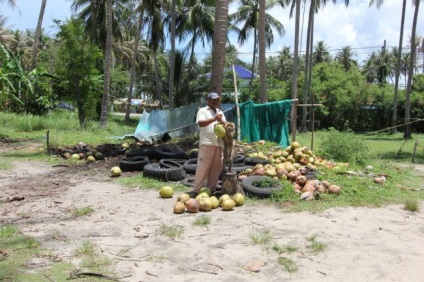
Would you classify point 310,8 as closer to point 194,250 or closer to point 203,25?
point 203,25

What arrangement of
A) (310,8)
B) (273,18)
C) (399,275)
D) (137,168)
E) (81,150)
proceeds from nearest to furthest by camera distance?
1. (399,275)
2. (137,168)
3. (81,150)
4. (310,8)
5. (273,18)

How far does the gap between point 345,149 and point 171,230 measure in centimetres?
652

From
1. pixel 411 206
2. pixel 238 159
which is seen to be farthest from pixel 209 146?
pixel 411 206

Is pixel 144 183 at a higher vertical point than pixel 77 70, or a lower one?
lower

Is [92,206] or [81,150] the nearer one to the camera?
[92,206]

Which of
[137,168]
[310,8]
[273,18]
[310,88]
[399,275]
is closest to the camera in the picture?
[399,275]

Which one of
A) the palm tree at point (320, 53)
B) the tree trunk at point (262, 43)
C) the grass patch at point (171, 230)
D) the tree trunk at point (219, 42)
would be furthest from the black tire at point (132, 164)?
the palm tree at point (320, 53)

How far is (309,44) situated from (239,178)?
69.7ft

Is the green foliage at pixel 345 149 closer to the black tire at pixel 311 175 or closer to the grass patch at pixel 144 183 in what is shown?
the black tire at pixel 311 175

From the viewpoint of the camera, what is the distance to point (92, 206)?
6.62 meters

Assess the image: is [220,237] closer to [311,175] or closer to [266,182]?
[266,182]

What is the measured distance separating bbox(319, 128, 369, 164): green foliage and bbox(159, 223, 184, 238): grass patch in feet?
20.4

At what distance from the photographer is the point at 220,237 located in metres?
5.14

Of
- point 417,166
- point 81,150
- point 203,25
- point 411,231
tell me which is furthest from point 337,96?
point 411,231
